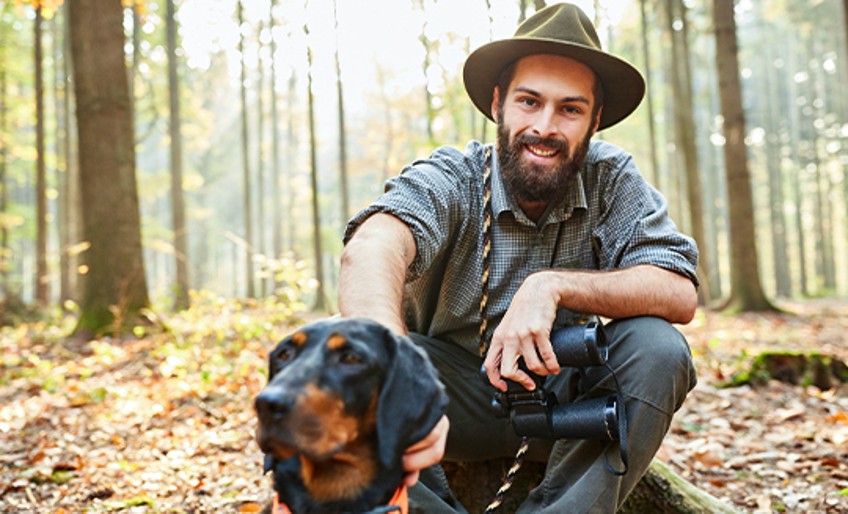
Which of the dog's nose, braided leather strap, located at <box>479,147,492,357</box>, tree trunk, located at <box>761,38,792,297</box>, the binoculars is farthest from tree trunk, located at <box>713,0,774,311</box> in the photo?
tree trunk, located at <box>761,38,792,297</box>

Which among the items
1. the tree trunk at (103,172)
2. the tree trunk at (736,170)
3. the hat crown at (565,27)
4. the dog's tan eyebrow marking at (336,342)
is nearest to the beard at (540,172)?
the hat crown at (565,27)

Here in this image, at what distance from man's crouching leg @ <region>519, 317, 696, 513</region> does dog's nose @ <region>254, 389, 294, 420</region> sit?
1259 mm

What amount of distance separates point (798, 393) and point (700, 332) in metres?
4.74

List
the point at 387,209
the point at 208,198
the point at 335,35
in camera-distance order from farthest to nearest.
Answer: the point at 208,198, the point at 335,35, the point at 387,209

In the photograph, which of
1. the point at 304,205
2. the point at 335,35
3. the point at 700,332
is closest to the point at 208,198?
the point at 304,205

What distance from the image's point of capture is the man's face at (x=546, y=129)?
3.02 m

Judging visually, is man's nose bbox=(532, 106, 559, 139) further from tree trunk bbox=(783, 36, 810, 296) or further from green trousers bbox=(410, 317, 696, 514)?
tree trunk bbox=(783, 36, 810, 296)

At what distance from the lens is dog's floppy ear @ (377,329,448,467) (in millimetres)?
1866

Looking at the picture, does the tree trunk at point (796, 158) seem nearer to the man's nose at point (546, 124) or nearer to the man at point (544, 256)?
the man at point (544, 256)

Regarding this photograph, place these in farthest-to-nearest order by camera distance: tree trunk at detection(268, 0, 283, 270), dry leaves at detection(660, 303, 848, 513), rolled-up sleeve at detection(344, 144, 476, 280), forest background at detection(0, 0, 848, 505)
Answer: tree trunk at detection(268, 0, 283, 270)
forest background at detection(0, 0, 848, 505)
dry leaves at detection(660, 303, 848, 513)
rolled-up sleeve at detection(344, 144, 476, 280)

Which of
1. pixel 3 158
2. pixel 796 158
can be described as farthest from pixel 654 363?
pixel 796 158

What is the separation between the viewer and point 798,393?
19.1ft

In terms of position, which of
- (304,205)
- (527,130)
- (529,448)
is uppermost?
(304,205)

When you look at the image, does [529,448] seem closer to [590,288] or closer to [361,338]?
[590,288]
